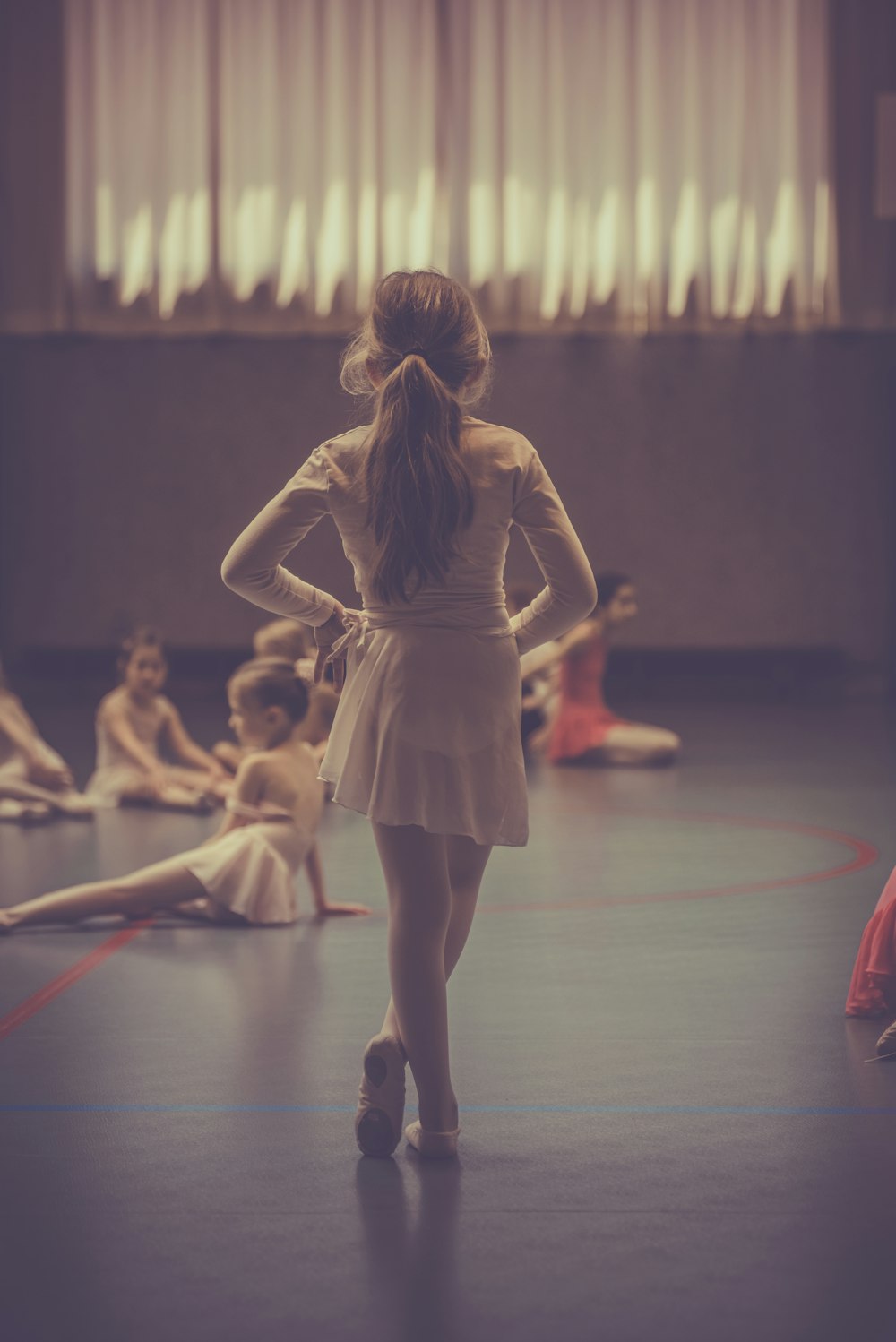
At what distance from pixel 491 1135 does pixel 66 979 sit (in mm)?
1504

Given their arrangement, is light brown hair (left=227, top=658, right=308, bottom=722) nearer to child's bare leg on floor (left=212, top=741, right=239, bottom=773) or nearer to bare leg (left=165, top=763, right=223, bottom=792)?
bare leg (left=165, top=763, right=223, bottom=792)

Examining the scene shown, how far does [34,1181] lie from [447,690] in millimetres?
986

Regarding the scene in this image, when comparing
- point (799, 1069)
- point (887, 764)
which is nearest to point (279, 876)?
point (799, 1069)

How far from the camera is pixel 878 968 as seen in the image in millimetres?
3824

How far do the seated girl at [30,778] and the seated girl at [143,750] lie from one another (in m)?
0.26

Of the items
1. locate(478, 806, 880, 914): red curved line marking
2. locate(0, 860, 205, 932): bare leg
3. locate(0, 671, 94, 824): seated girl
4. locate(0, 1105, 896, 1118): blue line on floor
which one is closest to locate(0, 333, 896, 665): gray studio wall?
locate(0, 671, 94, 824): seated girl

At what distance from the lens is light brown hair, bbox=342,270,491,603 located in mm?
2826

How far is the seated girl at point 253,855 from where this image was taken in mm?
4867

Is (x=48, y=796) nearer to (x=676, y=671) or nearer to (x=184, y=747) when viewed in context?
(x=184, y=747)

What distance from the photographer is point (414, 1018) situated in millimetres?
2891

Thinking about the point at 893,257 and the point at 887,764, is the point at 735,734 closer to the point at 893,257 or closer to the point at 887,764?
the point at 887,764

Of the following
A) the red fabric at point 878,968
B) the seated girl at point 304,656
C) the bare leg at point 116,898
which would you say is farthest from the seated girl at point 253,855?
the red fabric at point 878,968

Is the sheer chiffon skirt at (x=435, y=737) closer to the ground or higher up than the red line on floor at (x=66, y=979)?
higher up

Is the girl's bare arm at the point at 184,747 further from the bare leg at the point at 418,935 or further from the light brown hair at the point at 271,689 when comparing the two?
the bare leg at the point at 418,935
